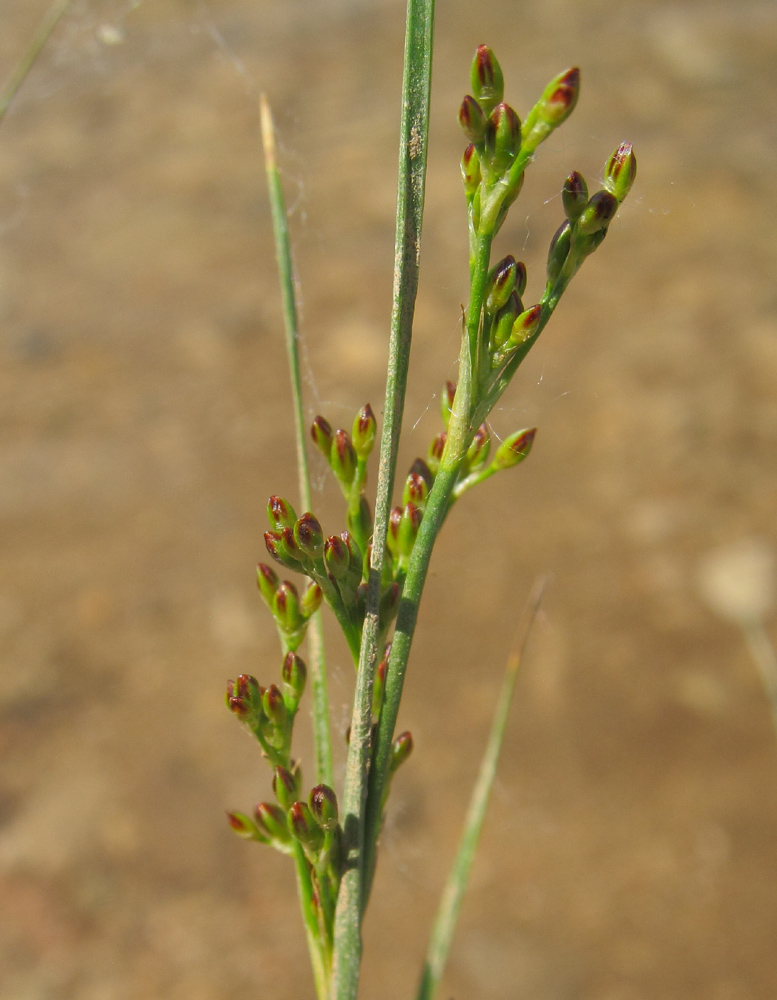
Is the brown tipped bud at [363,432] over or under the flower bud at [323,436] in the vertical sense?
under

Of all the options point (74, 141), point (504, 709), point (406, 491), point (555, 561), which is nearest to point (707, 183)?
point (555, 561)

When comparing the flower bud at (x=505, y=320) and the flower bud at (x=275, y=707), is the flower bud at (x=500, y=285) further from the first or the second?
the flower bud at (x=275, y=707)

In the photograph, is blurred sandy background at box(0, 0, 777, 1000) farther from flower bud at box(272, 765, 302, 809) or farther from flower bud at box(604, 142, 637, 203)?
flower bud at box(604, 142, 637, 203)

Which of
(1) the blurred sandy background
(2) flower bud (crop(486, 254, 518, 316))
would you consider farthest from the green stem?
(1) the blurred sandy background

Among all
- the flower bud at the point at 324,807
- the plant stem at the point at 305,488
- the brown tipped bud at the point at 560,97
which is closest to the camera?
the brown tipped bud at the point at 560,97

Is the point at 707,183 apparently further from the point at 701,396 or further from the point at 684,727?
the point at 684,727

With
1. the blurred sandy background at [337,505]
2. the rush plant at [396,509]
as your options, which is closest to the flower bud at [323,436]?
the rush plant at [396,509]
